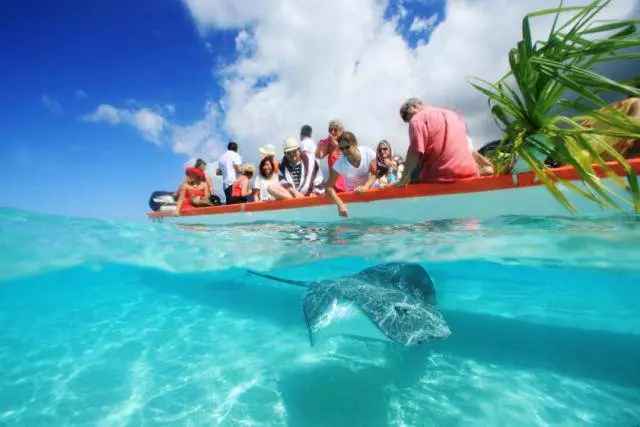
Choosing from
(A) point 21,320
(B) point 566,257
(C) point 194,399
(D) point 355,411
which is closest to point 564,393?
(D) point 355,411

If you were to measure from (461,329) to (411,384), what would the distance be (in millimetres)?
2160

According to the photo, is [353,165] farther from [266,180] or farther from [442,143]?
[266,180]

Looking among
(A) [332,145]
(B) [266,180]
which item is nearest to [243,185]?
Result: (B) [266,180]

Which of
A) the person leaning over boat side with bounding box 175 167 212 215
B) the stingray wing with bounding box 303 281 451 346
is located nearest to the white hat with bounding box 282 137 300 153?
the person leaning over boat side with bounding box 175 167 212 215

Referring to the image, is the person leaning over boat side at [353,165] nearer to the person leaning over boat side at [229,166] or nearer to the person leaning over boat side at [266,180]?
the person leaning over boat side at [266,180]

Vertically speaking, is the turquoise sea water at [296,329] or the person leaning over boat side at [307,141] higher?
the person leaning over boat side at [307,141]

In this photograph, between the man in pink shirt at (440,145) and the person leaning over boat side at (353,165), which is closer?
the man in pink shirt at (440,145)

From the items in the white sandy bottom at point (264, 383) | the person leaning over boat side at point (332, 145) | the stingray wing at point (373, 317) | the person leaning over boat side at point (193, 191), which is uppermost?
the person leaning over boat side at point (332, 145)

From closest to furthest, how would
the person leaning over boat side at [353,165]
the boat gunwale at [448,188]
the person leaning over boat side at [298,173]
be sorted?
the boat gunwale at [448,188]
the person leaning over boat side at [353,165]
the person leaning over boat side at [298,173]

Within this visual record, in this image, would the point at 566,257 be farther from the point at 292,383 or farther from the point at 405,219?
the point at 292,383

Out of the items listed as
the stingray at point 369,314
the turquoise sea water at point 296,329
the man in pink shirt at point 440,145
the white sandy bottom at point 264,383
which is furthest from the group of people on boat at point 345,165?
the white sandy bottom at point 264,383

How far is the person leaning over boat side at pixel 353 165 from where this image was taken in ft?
22.4

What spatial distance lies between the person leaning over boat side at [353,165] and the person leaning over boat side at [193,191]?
5.93 m

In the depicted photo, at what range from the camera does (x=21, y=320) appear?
6309 mm
